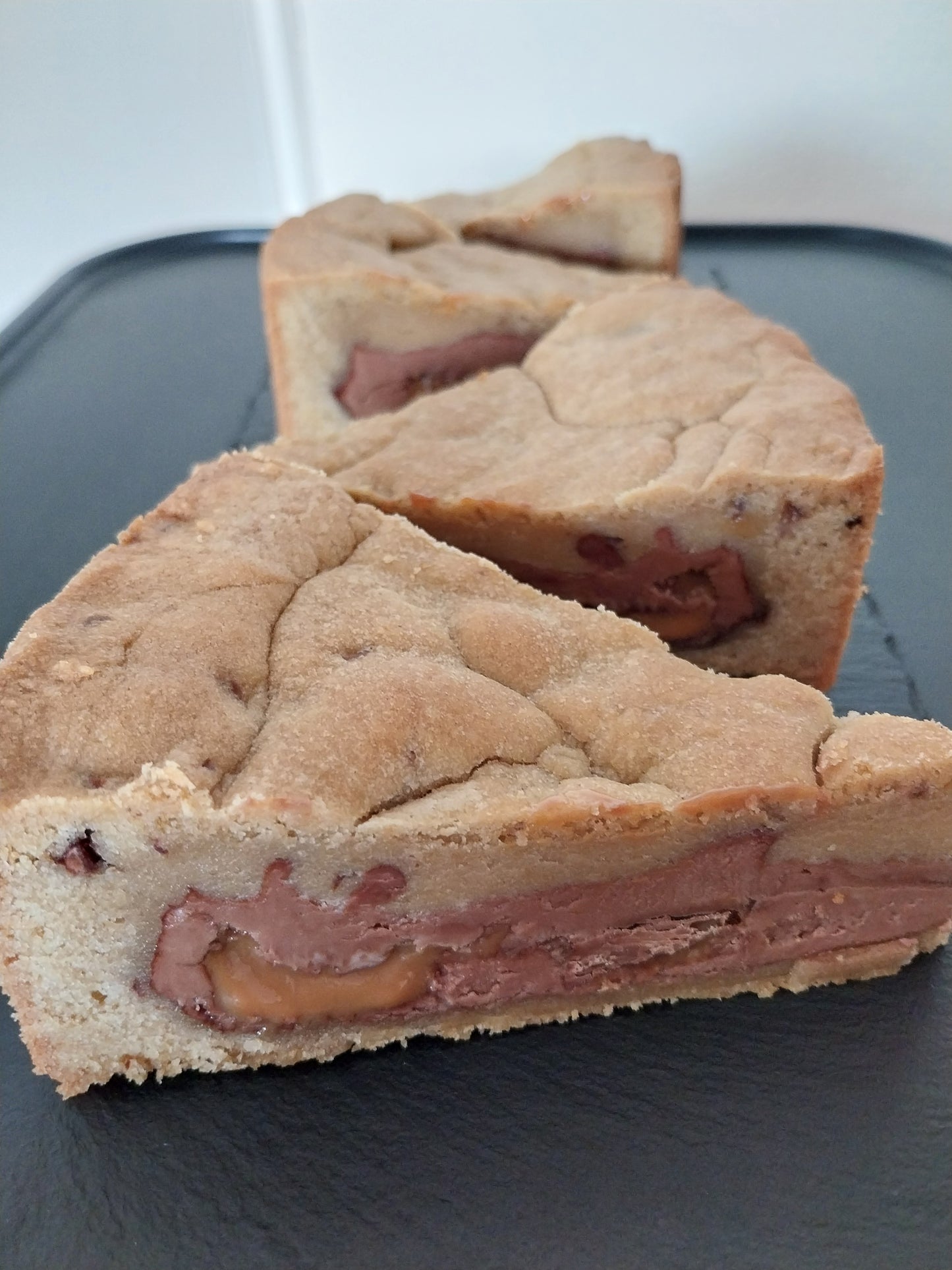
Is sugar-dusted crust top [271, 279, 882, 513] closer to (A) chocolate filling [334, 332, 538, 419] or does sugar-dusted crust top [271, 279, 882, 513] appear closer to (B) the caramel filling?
(A) chocolate filling [334, 332, 538, 419]

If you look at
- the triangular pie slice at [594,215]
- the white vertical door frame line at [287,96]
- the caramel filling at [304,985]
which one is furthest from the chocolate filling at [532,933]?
the white vertical door frame line at [287,96]

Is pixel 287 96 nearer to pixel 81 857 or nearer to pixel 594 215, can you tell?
pixel 594 215

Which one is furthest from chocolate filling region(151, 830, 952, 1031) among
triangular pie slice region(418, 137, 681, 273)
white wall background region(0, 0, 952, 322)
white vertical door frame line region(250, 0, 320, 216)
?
white vertical door frame line region(250, 0, 320, 216)

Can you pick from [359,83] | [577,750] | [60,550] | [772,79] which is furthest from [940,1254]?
[359,83]

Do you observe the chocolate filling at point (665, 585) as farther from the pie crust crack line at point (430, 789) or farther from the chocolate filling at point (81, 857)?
the chocolate filling at point (81, 857)

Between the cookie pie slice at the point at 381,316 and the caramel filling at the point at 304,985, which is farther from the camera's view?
the cookie pie slice at the point at 381,316

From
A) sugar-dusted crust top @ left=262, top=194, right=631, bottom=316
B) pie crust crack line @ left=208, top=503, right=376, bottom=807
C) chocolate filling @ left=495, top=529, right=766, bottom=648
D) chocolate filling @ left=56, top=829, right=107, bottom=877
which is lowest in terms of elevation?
chocolate filling @ left=495, top=529, right=766, bottom=648

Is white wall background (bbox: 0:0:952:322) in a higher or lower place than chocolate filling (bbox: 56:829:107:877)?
higher

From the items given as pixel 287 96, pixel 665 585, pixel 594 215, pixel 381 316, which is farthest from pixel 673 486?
pixel 287 96
